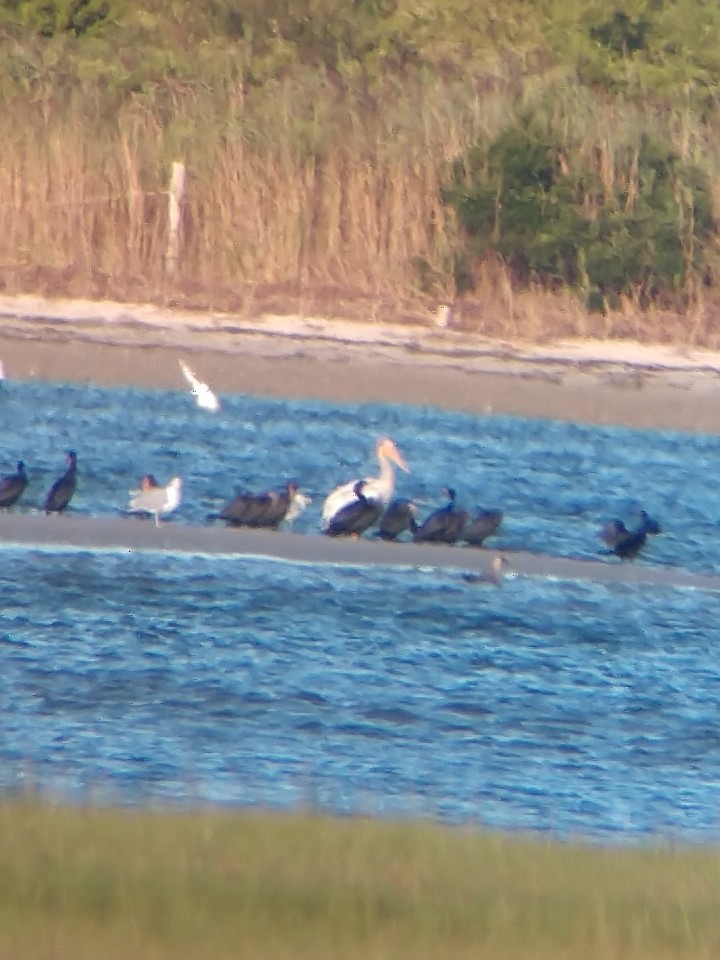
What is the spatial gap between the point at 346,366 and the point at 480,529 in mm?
3424

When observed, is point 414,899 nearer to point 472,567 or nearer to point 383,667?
point 383,667

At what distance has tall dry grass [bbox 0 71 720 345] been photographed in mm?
15617

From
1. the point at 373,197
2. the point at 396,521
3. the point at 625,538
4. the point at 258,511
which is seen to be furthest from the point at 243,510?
the point at 373,197

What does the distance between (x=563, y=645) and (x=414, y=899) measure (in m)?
6.08

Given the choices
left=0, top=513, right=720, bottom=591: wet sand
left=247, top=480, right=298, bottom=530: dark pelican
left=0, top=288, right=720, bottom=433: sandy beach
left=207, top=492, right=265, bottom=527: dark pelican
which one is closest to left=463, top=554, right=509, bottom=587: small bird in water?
left=0, top=513, right=720, bottom=591: wet sand

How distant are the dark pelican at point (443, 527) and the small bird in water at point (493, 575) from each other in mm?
282

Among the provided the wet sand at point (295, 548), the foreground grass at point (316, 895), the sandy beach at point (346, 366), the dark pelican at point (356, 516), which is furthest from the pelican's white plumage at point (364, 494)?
the foreground grass at point (316, 895)

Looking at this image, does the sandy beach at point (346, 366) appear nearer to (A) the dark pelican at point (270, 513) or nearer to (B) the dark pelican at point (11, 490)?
(B) the dark pelican at point (11, 490)

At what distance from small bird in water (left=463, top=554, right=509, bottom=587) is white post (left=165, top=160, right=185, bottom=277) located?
5.43 m

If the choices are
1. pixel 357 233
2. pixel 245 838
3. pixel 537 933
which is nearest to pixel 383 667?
pixel 245 838

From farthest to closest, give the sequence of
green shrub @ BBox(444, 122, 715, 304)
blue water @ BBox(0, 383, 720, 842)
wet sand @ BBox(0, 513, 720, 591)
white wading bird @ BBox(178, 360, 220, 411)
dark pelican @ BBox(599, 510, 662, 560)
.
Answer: green shrub @ BBox(444, 122, 715, 304)
white wading bird @ BBox(178, 360, 220, 411)
dark pelican @ BBox(599, 510, 662, 560)
wet sand @ BBox(0, 513, 720, 591)
blue water @ BBox(0, 383, 720, 842)

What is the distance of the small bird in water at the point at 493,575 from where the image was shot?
→ 11102 millimetres

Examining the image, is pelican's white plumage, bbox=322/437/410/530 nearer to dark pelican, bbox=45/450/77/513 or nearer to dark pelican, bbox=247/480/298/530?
dark pelican, bbox=247/480/298/530

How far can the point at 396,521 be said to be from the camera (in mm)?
11703
